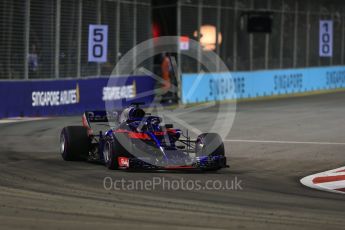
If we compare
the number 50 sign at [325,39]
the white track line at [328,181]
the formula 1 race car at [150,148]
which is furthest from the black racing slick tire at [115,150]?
the number 50 sign at [325,39]

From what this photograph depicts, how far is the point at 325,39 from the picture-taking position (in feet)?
124

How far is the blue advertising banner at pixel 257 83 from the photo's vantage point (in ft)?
99.2

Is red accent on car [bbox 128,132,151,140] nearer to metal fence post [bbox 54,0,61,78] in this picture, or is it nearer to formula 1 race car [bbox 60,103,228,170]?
formula 1 race car [bbox 60,103,228,170]

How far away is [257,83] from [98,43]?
955 cm

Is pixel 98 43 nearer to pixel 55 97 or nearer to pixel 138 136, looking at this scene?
pixel 55 97

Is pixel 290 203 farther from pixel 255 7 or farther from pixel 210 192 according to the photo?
pixel 255 7

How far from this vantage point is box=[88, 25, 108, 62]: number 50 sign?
85.4ft

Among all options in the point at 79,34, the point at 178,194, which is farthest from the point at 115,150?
the point at 79,34

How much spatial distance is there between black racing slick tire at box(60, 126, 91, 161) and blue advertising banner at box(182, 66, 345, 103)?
15982mm

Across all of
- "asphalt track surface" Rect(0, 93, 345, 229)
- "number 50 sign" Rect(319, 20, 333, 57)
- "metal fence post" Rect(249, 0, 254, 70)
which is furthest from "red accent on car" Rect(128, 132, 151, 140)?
"number 50 sign" Rect(319, 20, 333, 57)

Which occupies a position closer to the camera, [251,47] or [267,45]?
[251,47]

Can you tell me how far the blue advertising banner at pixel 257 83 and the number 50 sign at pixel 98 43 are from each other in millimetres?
4244

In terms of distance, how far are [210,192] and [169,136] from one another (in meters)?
2.26

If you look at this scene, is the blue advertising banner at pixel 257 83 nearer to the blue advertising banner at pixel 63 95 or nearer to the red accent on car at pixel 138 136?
the blue advertising banner at pixel 63 95
